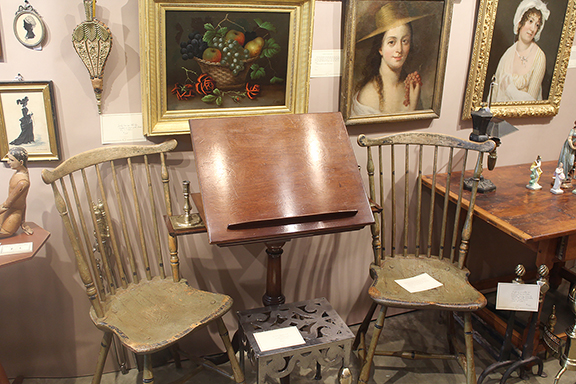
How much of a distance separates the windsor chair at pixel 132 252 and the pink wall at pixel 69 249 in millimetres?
152

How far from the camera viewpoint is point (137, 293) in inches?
81.5

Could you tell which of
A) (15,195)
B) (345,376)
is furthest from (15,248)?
(345,376)

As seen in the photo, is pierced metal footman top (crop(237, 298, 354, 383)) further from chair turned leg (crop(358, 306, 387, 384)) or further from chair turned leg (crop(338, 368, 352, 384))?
chair turned leg (crop(358, 306, 387, 384))

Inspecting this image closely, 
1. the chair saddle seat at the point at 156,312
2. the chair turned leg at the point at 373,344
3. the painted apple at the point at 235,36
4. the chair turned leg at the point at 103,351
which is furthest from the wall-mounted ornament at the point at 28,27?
the chair turned leg at the point at 373,344

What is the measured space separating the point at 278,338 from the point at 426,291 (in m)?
0.73

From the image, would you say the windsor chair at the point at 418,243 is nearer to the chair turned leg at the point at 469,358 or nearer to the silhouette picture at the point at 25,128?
the chair turned leg at the point at 469,358

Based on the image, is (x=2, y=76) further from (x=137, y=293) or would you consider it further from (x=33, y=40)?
(x=137, y=293)

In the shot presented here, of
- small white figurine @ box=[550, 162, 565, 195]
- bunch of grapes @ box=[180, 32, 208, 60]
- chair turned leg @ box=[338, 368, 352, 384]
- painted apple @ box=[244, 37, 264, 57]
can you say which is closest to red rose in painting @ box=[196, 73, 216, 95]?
bunch of grapes @ box=[180, 32, 208, 60]

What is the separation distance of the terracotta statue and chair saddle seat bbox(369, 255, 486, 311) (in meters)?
1.55

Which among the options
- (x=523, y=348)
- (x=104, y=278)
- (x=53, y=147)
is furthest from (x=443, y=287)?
(x=53, y=147)

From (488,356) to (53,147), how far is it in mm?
2565

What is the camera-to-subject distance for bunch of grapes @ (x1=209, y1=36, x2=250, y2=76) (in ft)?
6.77

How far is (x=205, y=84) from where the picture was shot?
213 cm

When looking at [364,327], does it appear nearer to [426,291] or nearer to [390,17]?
[426,291]
